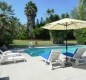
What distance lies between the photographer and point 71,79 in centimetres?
762

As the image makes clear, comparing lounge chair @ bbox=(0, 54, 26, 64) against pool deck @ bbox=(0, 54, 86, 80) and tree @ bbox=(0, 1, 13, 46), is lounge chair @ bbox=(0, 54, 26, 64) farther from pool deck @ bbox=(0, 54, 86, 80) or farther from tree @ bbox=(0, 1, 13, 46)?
tree @ bbox=(0, 1, 13, 46)

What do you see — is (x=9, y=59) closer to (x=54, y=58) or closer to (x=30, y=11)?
(x=54, y=58)

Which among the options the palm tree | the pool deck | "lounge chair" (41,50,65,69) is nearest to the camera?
the pool deck

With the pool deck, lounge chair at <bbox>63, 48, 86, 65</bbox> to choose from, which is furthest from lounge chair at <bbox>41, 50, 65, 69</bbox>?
lounge chair at <bbox>63, 48, 86, 65</bbox>

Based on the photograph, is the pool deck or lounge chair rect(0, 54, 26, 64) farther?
lounge chair rect(0, 54, 26, 64)

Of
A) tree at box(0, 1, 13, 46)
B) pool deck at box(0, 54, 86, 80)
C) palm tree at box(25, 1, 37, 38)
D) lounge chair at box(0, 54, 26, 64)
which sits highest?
palm tree at box(25, 1, 37, 38)

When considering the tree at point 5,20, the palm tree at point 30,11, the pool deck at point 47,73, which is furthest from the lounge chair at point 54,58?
the palm tree at point 30,11

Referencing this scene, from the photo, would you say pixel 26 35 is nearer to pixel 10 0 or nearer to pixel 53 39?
pixel 53 39

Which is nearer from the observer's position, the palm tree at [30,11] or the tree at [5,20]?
the tree at [5,20]

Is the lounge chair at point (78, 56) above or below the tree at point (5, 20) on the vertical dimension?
below

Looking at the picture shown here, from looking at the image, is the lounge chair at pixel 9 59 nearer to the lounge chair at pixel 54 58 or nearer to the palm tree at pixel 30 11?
the lounge chair at pixel 54 58

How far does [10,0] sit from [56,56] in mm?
16918

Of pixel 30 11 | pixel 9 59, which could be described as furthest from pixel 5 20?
pixel 30 11

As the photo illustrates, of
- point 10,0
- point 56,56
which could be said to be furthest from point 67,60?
point 10,0
